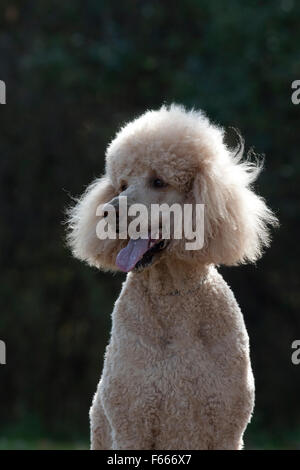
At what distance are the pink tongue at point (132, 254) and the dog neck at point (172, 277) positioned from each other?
0.16 m

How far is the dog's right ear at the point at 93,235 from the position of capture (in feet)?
13.0

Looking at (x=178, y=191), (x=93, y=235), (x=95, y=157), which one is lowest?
(x=93, y=235)

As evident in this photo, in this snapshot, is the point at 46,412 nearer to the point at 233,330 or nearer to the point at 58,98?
the point at 58,98

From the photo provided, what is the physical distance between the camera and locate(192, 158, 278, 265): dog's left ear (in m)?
3.74

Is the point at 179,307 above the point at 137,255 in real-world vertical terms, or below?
below

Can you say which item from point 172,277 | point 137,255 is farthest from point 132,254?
point 172,277

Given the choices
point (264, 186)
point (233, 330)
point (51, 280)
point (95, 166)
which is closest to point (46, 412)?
point (51, 280)

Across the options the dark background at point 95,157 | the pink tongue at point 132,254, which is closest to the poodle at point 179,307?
the pink tongue at point 132,254

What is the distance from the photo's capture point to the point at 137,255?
368cm

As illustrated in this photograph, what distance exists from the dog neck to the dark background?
551cm

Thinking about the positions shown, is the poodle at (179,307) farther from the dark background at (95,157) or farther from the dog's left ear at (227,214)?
the dark background at (95,157)

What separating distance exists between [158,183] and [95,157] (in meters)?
6.04

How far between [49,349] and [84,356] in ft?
1.17

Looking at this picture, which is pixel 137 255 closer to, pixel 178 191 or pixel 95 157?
pixel 178 191
